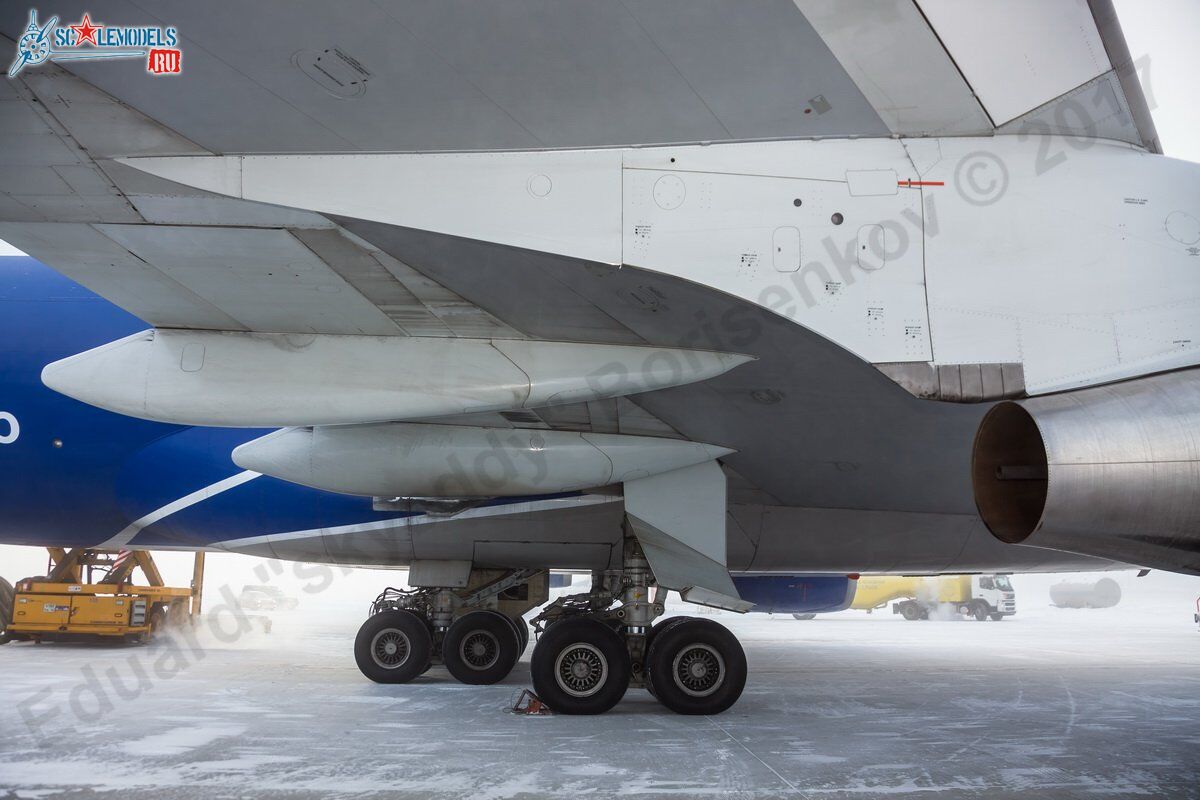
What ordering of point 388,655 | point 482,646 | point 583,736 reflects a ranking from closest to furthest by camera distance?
point 583,736 → point 388,655 → point 482,646

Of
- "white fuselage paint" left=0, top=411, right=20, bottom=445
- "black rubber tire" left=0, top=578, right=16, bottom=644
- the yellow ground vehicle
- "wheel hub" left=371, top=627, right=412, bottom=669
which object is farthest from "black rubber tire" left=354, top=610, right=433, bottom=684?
"black rubber tire" left=0, top=578, right=16, bottom=644

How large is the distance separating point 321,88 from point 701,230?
6.94 ft

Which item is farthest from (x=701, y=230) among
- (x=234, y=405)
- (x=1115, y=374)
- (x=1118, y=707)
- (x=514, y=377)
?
(x=1118, y=707)

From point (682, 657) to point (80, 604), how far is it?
11504 mm

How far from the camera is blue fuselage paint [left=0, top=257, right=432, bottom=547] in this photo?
8.34 meters

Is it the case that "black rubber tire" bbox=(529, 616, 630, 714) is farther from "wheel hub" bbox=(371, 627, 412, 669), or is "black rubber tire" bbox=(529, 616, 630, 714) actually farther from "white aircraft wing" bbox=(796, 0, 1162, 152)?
"white aircraft wing" bbox=(796, 0, 1162, 152)

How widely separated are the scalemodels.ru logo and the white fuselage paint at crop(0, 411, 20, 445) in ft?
18.4

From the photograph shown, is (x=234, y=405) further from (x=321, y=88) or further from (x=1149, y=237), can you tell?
(x=1149, y=237)

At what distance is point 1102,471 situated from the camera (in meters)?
4.11

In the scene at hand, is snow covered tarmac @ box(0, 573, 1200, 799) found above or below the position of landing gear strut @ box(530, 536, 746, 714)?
below

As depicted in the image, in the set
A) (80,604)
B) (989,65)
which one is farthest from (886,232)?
(80,604)

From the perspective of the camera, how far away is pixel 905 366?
4.73 m

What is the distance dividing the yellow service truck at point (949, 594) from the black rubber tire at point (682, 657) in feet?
73.8

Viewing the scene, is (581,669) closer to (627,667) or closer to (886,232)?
(627,667)
